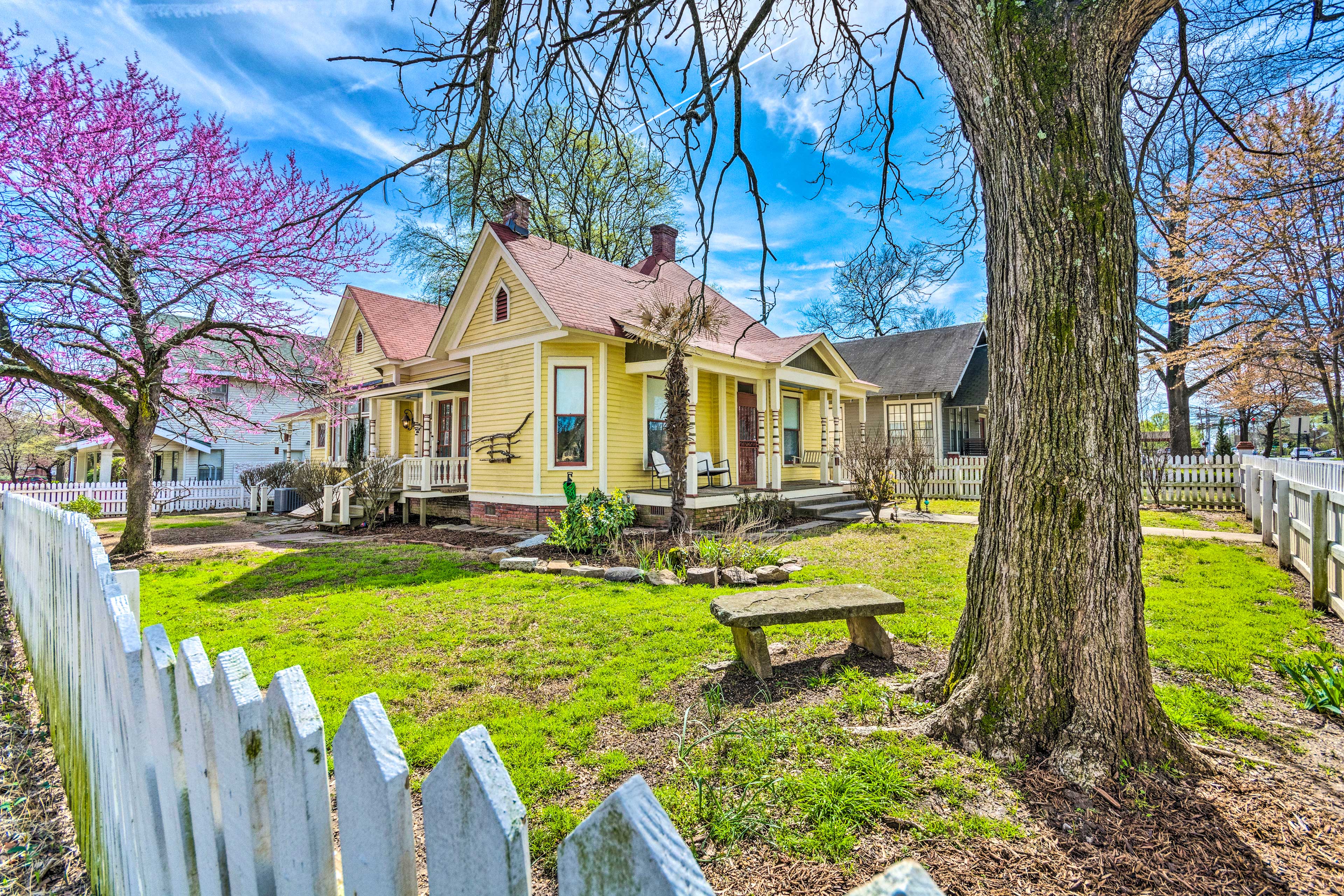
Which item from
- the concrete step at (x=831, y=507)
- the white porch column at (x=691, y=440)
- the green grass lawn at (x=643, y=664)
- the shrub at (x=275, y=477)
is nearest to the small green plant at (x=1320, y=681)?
the green grass lawn at (x=643, y=664)

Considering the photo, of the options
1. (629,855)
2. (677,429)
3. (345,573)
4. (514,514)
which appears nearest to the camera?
(629,855)

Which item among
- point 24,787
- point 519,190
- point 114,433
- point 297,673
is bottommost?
point 24,787

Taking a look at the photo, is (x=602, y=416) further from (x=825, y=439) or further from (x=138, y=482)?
(x=138, y=482)

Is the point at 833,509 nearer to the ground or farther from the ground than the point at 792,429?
nearer to the ground

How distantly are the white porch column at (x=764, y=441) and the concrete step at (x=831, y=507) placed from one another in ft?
3.18

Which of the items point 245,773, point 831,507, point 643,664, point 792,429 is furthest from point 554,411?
point 245,773

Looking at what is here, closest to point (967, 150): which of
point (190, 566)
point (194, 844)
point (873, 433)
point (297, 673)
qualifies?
point (297, 673)

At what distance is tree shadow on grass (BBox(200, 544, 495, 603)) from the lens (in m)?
6.84

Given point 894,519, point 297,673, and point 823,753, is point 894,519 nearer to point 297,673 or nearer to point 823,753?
point 823,753

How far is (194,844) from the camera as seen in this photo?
1.29 meters

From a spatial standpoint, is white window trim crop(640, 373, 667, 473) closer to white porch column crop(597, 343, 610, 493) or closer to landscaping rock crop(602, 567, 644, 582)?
white porch column crop(597, 343, 610, 493)

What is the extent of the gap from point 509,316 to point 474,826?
12.7 meters

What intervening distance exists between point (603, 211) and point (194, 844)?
2455 centimetres

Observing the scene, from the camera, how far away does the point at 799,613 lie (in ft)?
11.8
